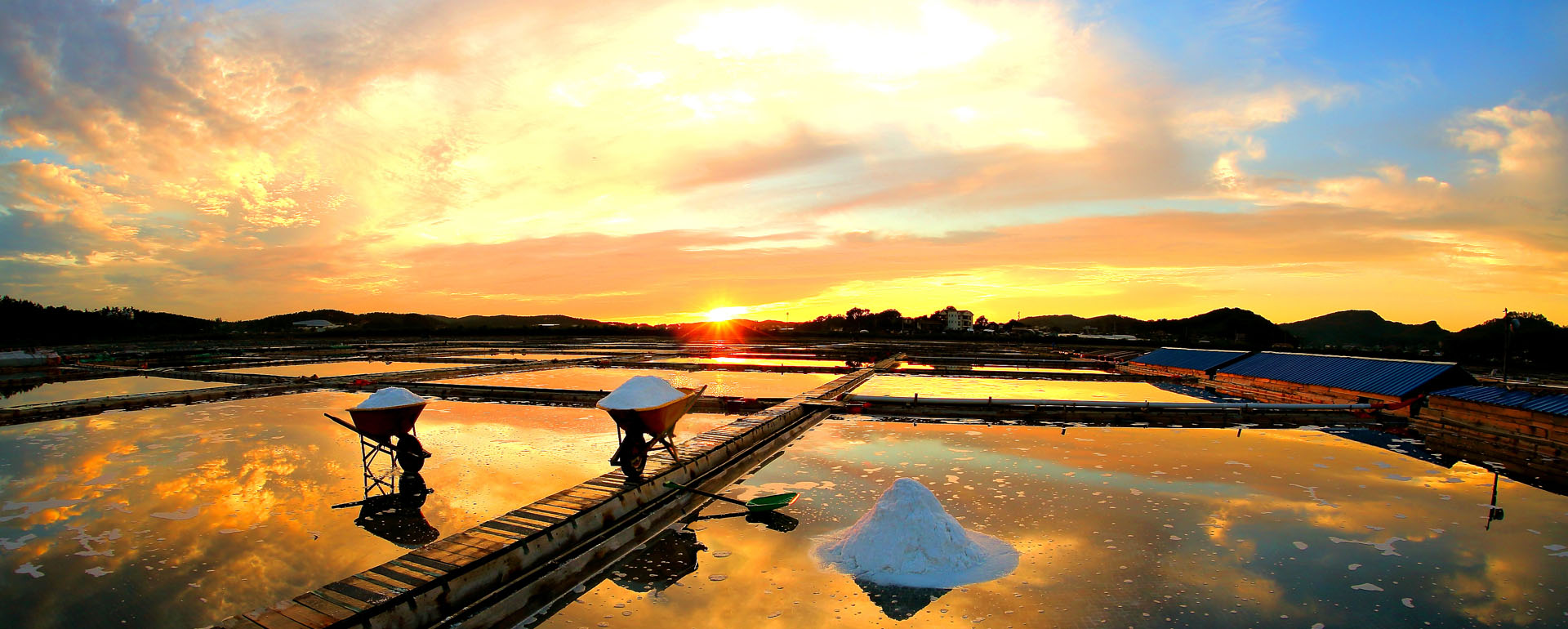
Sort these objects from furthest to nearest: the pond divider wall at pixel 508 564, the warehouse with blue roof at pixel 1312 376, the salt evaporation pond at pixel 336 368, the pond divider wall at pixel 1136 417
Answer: the salt evaporation pond at pixel 336 368
the warehouse with blue roof at pixel 1312 376
the pond divider wall at pixel 1136 417
the pond divider wall at pixel 508 564

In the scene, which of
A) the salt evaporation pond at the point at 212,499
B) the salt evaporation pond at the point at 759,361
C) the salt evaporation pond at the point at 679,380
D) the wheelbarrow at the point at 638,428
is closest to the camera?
the salt evaporation pond at the point at 212,499

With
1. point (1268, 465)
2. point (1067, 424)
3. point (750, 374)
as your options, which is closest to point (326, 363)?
point (750, 374)

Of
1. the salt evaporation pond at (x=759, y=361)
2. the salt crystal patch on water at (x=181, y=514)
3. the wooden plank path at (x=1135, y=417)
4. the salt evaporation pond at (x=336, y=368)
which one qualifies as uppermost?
the salt evaporation pond at (x=759, y=361)

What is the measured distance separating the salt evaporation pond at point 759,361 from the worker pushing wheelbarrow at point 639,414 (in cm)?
2564

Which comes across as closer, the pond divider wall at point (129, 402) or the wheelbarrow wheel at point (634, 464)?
the wheelbarrow wheel at point (634, 464)

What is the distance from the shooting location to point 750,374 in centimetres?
3058

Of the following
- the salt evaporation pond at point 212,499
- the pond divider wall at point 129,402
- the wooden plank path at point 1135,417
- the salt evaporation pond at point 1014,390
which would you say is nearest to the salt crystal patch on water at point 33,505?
the salt evaporation pond at point 212,499

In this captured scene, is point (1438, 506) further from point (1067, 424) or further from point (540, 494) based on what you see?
point (540, 494)

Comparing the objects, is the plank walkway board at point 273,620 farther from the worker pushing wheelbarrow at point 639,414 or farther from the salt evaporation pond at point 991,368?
the salt evaporation pond at point 991,368

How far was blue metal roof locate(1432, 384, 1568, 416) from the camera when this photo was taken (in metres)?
13.1

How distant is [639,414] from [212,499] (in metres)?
6.57

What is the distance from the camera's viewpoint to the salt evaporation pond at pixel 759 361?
36625 millimetres

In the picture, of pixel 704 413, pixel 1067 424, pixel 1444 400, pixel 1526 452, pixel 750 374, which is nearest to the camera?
pixel 1526 452

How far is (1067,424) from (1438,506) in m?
7.68
